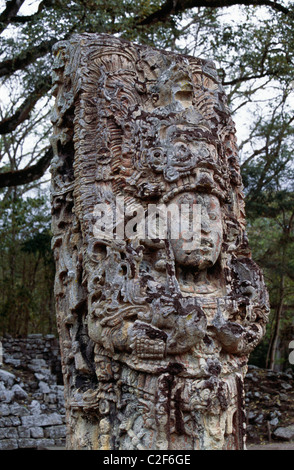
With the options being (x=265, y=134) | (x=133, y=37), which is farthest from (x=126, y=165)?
(x=265, y=134)

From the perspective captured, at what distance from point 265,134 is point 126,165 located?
9354 millimetres

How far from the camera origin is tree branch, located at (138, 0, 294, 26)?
955cm

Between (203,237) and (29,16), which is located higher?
(29,16)

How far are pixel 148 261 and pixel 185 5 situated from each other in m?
7.29

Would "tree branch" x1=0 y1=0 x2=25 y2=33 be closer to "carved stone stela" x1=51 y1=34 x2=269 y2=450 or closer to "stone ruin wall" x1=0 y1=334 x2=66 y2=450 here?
"carved stone stela" x1=51 y1=34 x2=269 y2=450

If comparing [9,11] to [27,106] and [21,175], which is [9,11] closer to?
[27,106]

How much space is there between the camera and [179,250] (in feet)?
11.5

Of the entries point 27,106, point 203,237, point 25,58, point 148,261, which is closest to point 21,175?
point 27,106

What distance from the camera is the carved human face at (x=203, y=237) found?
350 centimetres

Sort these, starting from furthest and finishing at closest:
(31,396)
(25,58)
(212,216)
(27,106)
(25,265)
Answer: (25,265) < (31,396) < (27,106) < (25,58) < (212,216)

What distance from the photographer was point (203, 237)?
3.55 meters

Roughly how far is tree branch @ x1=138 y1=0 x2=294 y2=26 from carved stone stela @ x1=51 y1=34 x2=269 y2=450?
5641 mm

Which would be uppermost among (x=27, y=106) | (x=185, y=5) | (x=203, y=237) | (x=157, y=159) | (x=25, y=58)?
(x=185, y=5)
